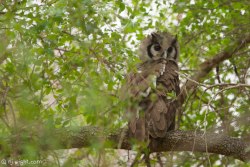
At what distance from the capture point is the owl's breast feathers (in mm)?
4680

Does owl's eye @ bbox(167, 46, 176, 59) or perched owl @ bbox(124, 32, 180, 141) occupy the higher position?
owl's eye @ bbox(167, 46, 176, 59)

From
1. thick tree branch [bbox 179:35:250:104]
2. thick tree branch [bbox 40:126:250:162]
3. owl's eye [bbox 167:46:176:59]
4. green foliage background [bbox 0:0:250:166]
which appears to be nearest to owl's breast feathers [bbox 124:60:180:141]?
thick tree branch [bbox 40:126:250:162]

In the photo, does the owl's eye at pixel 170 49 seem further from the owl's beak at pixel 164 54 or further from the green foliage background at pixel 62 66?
the green foliage background at pixel 62 66

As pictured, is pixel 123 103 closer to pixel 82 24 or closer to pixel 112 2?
pixel 82 24

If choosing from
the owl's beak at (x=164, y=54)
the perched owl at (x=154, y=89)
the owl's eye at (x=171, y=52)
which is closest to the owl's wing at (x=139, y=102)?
the perched owl at (x=154, y=89)

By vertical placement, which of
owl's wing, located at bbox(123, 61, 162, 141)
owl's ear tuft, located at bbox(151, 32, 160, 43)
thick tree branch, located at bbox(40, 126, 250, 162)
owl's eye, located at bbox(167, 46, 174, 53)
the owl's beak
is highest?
owl's ear tuft, located at bbox(151, 32, 160, 43)

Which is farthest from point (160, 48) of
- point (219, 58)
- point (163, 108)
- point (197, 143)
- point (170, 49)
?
point (197, 143)

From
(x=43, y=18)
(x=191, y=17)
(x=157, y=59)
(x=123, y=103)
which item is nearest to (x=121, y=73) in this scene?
(x=123, y=103)

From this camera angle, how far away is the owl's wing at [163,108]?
4918 mm

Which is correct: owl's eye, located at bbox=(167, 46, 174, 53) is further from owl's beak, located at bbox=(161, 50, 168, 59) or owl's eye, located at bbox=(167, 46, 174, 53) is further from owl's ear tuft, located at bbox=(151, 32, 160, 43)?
owl's ear tuft, located at bbox=(151, 32, 160, 43)

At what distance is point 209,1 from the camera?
248 inches

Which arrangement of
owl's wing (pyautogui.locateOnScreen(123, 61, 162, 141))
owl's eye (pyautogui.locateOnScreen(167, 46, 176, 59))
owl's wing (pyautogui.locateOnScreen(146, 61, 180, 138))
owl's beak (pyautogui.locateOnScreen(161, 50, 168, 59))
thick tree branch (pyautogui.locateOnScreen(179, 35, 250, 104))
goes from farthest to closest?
thick tree branch (pyautogui.locateOnScreen(179, 35, 250, 104))
owl's eye (pyautogui.locateOnScreen(167, 46, 176, 59))
owl's beak (pyautogui.locateOnScreen(161, 50, 168, 59))
owl's wing (pyautogui.locateOnScreen(146, 61, 180, 138))
owl's wing (pyautogui.locateOnScreen(123, 61, 162, 141))

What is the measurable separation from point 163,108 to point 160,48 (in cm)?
136

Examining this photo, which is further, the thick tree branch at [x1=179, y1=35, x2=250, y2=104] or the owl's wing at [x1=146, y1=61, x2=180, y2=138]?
the thick tree branch at [x1=179, y1=35, x2=250, y2=104]
